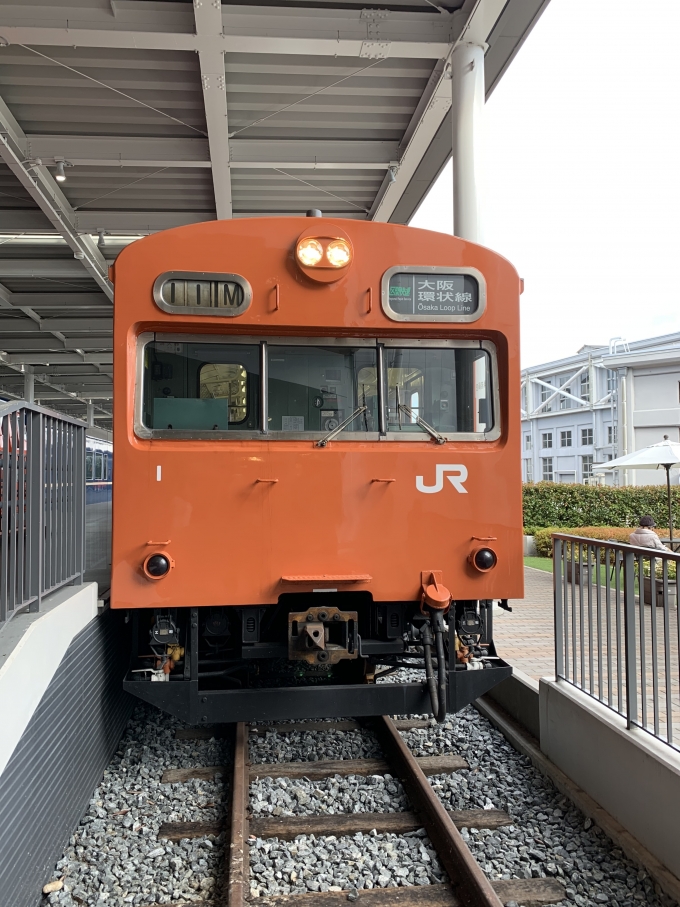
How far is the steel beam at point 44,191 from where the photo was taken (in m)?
8.28

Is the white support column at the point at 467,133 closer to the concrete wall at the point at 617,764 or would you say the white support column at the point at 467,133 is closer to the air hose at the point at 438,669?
the air hose at the point at 438,669

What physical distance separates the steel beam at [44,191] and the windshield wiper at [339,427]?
6.21 metres

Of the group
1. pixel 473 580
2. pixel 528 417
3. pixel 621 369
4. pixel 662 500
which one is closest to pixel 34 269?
pixel 473 580

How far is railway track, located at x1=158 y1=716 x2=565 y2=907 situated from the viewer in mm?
3170

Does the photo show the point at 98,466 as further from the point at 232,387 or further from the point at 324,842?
the point at 324,842

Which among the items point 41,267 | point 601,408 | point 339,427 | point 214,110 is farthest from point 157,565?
point 601,408

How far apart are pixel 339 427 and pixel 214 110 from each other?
526 centimetres

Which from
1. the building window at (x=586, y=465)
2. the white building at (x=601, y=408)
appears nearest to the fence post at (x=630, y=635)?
the white building at (x=601, y=408)

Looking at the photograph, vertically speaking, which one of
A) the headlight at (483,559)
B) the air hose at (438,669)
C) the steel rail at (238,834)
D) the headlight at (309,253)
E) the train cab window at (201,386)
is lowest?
the steel rail at (238,834)

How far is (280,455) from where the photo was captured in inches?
168

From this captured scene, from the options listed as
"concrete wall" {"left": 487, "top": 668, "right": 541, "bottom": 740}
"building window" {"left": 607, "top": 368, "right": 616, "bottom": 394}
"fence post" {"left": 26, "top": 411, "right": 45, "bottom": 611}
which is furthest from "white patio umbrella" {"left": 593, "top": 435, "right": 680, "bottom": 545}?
"building window" {"left": 607, "top": 368, "right": 616, "bottom": 394}

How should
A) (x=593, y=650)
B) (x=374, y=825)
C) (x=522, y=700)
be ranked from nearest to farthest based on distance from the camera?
(x=374, y=825) → (x=593, y=650) → (x=522, y=700)

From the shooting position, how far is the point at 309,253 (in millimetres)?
4289

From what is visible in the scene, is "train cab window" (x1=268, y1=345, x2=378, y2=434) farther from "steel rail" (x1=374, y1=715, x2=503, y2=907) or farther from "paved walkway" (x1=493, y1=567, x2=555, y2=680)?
"paved walkway" (x1=493, y1=567, x2=555, y2=680)
